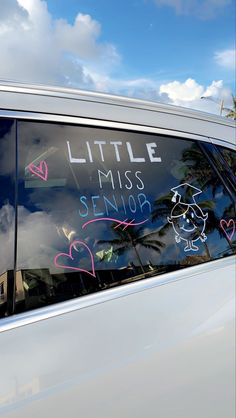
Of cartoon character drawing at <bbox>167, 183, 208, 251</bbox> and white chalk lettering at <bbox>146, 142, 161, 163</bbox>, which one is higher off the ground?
white chalk lettering at <bbox>146, 142, 161, 163</bbox>

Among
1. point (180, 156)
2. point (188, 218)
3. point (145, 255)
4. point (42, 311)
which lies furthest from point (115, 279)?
point (180, 156)

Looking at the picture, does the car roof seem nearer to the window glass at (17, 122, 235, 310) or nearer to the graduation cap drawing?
the window glass at (17, 122, 235, 310)

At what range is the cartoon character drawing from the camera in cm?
168

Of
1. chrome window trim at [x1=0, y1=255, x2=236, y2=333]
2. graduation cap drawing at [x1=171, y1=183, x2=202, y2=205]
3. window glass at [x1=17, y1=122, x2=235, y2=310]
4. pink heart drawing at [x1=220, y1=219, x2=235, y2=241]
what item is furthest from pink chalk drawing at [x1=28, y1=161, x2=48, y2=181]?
pink heart drawing at [x1=220, y1=219, x2=235, y2=241]

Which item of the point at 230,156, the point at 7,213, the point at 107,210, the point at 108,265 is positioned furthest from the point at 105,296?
the point at 230,156

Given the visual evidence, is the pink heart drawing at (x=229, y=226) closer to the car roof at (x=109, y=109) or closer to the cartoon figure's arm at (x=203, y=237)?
the cartoon figure's arm at (x=203, y=237)

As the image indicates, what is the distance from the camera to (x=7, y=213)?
136 centimetres

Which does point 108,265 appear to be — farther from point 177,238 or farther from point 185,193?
point 185,193

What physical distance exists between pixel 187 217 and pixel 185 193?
105mm

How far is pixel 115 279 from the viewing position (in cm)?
148

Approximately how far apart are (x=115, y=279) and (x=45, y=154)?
52 cm

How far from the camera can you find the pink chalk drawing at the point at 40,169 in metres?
1.43

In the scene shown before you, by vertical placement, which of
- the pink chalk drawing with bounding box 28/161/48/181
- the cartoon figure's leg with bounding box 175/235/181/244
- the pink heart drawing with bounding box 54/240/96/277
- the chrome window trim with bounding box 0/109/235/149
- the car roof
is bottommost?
the pink heart drawing with bounding box 54/240/96/277

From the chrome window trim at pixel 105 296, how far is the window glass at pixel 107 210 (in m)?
0.02
